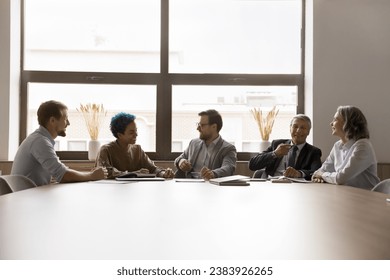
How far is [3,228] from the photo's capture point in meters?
1.28

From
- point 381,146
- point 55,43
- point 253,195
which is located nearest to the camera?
point 253,195

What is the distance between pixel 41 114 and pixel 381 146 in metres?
3.61

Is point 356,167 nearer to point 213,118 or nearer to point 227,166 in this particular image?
point 227,166

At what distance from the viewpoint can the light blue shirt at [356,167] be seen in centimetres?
326

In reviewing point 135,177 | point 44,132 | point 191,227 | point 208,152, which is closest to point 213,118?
point 208,152

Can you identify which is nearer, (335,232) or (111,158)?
(335,232)

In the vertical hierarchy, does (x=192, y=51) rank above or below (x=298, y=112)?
above

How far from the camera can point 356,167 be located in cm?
327

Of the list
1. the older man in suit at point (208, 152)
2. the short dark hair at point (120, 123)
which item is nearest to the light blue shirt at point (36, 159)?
the short dark hair at point (120, 123)

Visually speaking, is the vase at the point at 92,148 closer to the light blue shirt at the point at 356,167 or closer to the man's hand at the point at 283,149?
the man's hand at the point at 283,149

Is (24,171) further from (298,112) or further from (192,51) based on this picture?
(298,112)

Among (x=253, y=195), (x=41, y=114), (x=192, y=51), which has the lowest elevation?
(x=253, y=195)

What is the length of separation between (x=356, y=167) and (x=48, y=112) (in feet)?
7.71

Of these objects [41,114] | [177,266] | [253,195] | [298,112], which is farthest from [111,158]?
[177,266]
